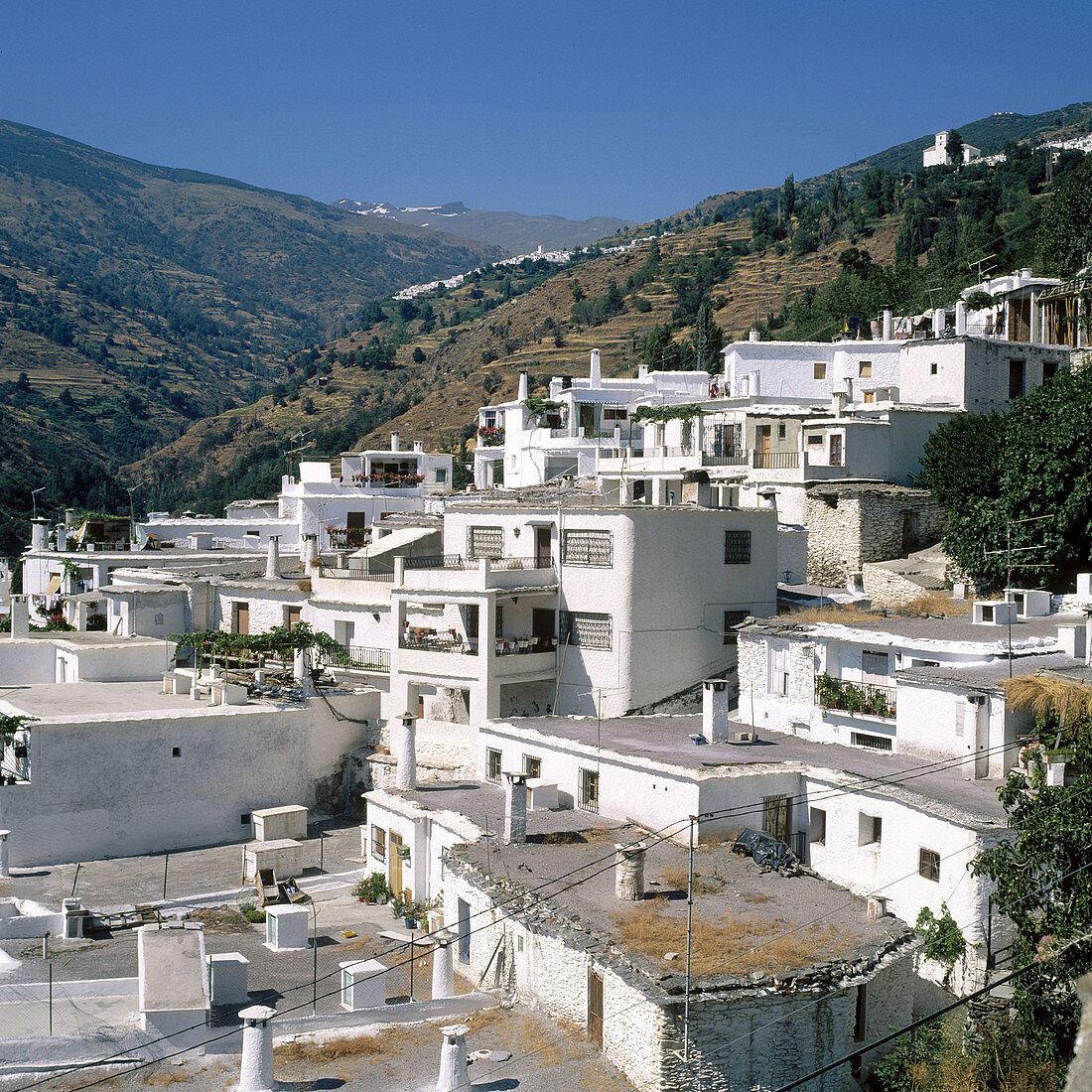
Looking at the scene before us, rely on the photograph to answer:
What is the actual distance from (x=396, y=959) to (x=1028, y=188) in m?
105

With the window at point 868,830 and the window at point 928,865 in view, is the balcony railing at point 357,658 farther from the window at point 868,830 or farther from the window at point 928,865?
the window at point 928,865

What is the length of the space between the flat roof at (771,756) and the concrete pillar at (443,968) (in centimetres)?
565

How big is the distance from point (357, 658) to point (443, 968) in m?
17.0

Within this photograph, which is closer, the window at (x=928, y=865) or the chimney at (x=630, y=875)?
the chimney at (x=630, y=875)

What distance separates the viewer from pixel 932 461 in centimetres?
3794

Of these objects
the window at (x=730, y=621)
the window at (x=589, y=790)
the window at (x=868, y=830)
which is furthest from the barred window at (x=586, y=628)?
the window at (x=868, y=830)

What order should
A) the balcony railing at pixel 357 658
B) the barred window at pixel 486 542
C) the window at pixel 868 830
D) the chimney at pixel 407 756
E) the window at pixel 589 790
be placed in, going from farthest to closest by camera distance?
the balcony railing at pixel 357 658 → the barred window at pixel 486 542 → the chimney at pixel 407 756 → the window at pixel 589 790 → the window at pixel 868 830

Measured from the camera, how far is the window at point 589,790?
81.0 ft

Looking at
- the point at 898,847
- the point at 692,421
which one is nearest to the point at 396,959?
the point at 898,847

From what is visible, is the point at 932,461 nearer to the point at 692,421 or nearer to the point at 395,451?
the point at 692,421

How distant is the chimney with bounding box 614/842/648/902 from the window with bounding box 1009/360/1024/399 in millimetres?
31106

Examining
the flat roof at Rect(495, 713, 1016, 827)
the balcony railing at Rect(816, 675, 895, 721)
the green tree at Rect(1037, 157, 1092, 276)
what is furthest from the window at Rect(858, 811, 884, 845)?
the green tree at Rect(1037, 157, 1092, 276)

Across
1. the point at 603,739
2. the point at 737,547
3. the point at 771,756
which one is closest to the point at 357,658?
the point at 603,739

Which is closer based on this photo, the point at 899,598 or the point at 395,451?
the point at 899,598
